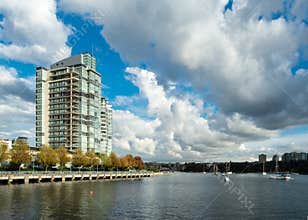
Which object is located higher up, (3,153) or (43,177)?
(3,153)

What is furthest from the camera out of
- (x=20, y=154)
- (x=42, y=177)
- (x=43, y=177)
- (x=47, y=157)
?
(x=47, y=157)

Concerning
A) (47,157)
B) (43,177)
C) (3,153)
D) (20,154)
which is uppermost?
(3,153)

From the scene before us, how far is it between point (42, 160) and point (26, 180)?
3069cm

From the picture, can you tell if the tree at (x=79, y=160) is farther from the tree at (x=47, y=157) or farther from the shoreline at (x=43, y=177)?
the tree at (x=47, y=157)


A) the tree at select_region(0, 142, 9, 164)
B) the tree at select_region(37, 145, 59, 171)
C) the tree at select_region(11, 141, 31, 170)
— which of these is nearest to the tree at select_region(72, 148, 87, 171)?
the tree at select_region(37, 145, 59, 171)

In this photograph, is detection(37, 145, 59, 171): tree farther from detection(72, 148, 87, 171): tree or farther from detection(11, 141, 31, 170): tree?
detection(72, 148, 87, 171): tree

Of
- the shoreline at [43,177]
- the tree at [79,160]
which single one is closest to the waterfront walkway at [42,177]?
the shoreline at [43,177]

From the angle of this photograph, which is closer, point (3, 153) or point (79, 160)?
point (3, 153)

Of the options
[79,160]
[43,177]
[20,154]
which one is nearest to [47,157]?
[20,154]

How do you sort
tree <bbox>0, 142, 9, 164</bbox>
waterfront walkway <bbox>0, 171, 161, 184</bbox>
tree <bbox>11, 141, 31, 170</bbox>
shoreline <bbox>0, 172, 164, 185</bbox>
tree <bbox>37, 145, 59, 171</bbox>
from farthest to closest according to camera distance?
tree <bbox>37, 145, 59, 171</bbox> < tree <bbox>11, 141, 31, 170</bbox> < tree <bbox>0, 142, 9, 164</bbox> < waterfront walkway <bbox>0, 171, 161, 184</bbox> < shoreline <bbox>0, 172, 164, 185</bbox>

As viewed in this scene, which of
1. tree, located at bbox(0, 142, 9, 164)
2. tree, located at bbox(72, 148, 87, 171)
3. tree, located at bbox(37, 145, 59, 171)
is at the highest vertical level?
tree, located at bbox(0, 142, 9, 164)

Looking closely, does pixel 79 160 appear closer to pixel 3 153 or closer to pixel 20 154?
pixel 20 154

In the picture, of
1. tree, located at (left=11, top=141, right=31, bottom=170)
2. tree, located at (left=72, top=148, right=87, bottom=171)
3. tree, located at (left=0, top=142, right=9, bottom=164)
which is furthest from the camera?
tree, located at (left=72, top=148, right=87, bottom=171)

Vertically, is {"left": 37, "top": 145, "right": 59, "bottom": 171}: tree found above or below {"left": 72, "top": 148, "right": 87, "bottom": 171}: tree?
above
